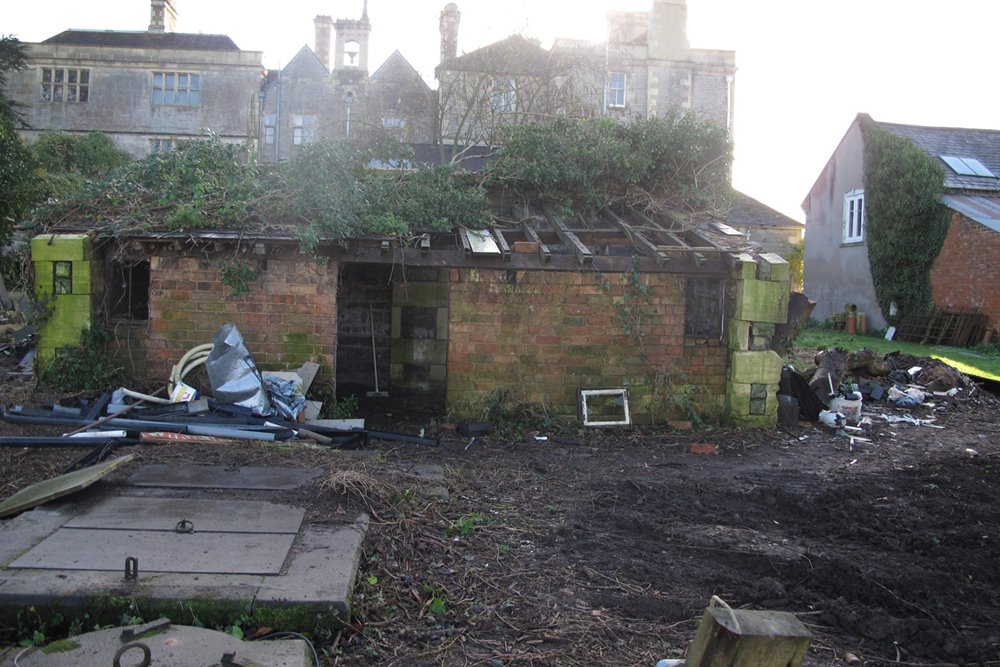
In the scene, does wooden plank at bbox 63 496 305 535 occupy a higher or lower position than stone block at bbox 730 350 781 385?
lower

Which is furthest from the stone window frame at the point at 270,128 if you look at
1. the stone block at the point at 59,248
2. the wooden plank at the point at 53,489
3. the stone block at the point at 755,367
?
the wooden plank at the point at 53,489

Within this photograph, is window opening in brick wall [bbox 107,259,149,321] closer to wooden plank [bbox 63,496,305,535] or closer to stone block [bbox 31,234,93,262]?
stone block [bbox 31,234,93,262]

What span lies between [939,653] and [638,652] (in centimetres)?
A: 162

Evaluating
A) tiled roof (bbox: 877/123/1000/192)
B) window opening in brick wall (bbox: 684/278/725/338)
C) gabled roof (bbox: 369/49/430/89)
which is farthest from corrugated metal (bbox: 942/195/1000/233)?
gabled roof (bbox: 369/49/430/89)

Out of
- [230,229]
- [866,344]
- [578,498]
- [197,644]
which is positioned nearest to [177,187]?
[230,229]

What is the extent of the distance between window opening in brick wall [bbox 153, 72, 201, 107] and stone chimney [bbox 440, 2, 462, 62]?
14.3 metres

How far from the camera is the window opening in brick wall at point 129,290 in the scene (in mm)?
9250

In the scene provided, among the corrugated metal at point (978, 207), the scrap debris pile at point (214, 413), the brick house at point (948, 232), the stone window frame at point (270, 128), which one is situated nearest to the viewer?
the scrap debris pile at point (214, 413)

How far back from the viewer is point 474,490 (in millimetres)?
6656

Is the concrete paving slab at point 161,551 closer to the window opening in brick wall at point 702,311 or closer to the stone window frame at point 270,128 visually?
the window opening in brick wall at point 702,311

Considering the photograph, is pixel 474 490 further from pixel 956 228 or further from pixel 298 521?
pixel 956 228

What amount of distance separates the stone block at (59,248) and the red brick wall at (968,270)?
20.8 m

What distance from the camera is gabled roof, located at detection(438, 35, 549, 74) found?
60.6 feet

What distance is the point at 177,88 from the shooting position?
34125mm
